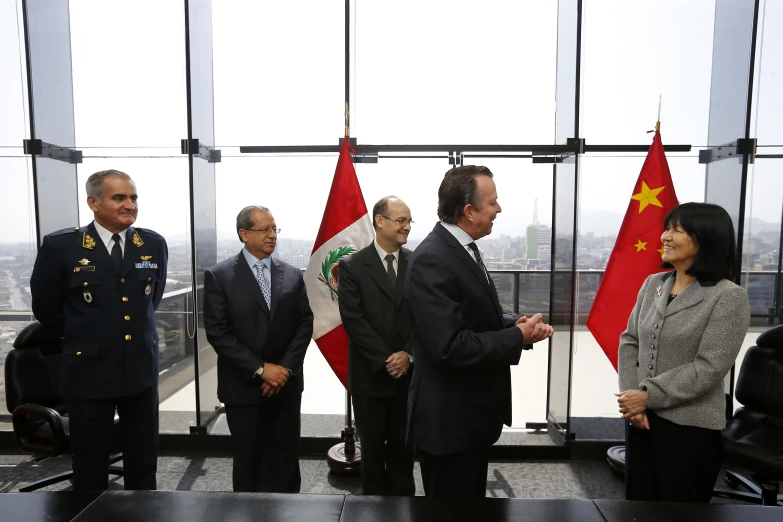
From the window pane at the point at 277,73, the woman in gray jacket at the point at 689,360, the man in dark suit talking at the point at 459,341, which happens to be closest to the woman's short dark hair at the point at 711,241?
the woman in gray jacket at the point at 689,360

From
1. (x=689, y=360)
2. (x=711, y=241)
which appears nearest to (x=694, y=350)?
(x=689, y=360)

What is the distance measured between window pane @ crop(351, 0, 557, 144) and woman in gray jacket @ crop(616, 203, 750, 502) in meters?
1.71

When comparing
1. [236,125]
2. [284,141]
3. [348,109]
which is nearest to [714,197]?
[348,109]

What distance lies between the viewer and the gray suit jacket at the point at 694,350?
5.09 ft

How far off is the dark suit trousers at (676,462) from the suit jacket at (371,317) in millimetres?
1026

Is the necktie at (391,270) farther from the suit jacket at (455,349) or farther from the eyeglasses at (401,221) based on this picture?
the suit jacket at (455,349)

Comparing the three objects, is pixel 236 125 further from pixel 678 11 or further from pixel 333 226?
pixel 678 11

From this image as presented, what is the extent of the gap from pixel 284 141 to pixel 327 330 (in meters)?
1.30

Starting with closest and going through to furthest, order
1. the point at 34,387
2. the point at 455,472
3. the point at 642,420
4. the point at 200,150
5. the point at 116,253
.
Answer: the point at 455,472
the point at 642,420
the point at 116,253
the point at 34,387
the point at 200,150

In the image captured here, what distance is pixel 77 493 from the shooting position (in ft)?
4.35

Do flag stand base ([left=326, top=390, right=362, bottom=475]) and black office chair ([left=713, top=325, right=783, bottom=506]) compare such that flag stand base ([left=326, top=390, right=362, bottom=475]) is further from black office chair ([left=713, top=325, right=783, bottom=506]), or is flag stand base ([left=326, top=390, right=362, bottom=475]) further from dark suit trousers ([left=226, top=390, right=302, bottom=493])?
black office chair ([left=713, top=325, right=783, bottom=506])

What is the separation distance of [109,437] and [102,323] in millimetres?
539

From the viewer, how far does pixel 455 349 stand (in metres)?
1.44

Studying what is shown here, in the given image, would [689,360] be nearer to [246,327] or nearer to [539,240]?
[539,240]
